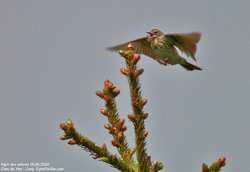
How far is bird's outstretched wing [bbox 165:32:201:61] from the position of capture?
8.90 metres

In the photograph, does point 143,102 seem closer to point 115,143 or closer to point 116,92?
point 116,92

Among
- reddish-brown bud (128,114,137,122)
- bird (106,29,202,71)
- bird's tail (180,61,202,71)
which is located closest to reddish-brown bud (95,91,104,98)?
reddish-brown bud (128,114,137,122)

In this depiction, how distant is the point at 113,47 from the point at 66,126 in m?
7.18

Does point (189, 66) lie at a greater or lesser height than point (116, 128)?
greater

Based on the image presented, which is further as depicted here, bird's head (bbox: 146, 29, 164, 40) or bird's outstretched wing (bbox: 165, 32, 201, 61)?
bird's head (bbox: 146, 29, 164, 40)

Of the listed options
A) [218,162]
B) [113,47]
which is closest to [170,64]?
[113,47]

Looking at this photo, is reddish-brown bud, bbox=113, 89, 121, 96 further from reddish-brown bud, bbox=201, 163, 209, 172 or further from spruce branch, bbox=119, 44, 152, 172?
reddish-brown bud, bbox=201, 163, 209, 172

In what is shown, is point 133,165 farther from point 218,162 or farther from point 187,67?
point 187,67

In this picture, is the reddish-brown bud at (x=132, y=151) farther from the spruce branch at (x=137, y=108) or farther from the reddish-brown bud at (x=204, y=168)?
the reddish-brown bud at (x=204, y=168)

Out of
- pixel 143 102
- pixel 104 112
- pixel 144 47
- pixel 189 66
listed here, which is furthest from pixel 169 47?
pixel 143 102

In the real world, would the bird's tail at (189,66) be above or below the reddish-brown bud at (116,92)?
above

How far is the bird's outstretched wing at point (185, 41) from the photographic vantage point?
8898mm

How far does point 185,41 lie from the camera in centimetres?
968

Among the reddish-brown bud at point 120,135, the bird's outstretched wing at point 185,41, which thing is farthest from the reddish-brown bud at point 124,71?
the bird's outstretched wing at point 185,41
